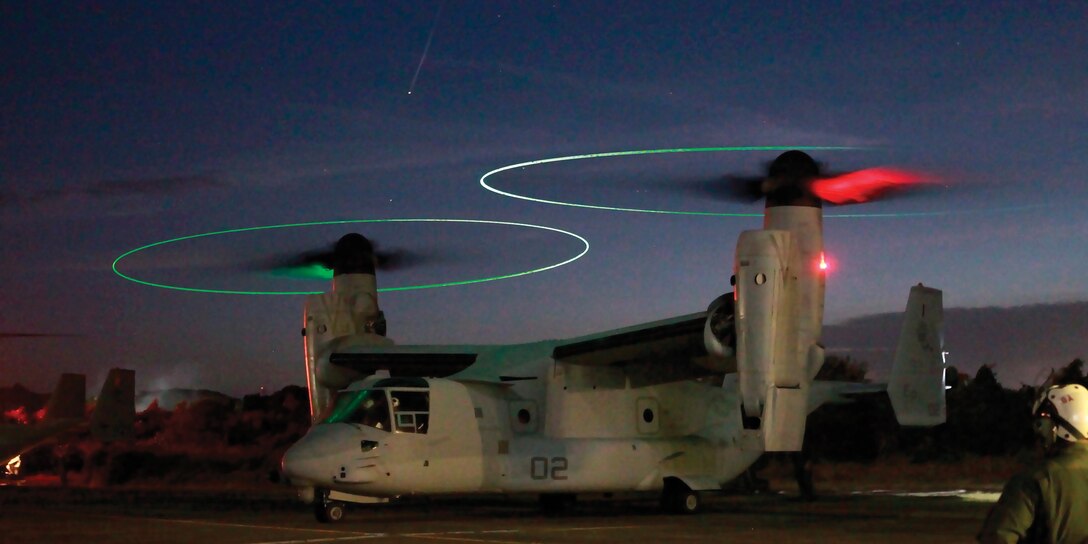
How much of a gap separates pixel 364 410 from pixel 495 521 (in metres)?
2.63

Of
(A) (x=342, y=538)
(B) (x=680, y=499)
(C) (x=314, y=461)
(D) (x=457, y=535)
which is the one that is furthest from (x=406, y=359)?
(A) (x=342, y=538)

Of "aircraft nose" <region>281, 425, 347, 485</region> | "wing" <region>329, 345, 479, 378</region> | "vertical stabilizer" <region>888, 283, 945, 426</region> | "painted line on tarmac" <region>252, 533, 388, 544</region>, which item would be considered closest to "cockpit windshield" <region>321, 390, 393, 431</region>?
"aircraft nose" <region>281, 425, 347, 485</region>

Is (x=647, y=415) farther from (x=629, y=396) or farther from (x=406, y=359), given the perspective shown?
(x=406, y=359)

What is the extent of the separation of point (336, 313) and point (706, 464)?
329 inches

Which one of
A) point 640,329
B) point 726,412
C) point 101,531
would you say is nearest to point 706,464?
point 726,412

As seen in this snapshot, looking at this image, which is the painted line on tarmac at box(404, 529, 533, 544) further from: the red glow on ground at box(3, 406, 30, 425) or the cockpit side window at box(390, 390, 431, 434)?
the red glow on ground at box(3, 406, 30, 425)

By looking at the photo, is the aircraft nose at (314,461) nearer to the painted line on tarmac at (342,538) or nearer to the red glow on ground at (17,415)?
the painted line on tarmac at (342,538)

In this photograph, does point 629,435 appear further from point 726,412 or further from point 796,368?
point 796,368

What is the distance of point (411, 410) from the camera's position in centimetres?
1916

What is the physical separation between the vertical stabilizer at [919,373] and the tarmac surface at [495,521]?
164 cm

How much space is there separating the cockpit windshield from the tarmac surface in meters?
1.50

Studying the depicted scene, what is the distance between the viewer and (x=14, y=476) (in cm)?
4756

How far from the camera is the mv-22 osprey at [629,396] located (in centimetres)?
1773

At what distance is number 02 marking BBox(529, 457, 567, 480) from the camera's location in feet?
66.4
